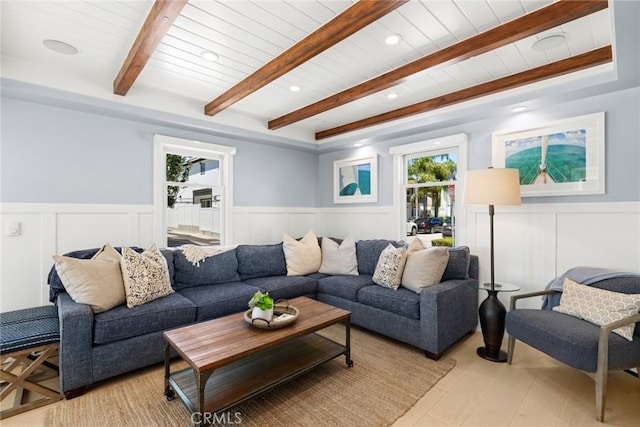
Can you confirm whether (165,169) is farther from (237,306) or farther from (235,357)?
(235,357)

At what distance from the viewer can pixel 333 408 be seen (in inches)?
78.0

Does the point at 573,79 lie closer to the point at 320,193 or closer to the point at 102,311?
the point at 320,193

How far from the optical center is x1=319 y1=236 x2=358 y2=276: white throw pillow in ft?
12.5

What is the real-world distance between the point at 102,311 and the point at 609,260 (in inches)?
166

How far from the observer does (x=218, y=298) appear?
284 centimetres

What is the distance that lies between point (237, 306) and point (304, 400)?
46.6 inches

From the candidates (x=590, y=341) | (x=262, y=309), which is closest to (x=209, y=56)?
(x=262, y=309)

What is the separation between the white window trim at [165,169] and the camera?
11.4ft

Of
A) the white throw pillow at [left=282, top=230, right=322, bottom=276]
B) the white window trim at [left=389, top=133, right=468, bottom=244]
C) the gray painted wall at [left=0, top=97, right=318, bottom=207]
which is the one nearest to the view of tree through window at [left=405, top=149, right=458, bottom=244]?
the white window trim at [left=389, top=133, right=468, bottom=244]

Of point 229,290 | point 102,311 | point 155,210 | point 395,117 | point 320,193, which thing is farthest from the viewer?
point 320,193

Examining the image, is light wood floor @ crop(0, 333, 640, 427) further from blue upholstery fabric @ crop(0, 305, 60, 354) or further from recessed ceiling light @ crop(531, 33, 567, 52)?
recessed ceiling light @ crop(531, 33, 567, 52)

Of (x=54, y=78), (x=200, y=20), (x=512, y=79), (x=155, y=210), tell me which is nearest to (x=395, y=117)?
(x=512, y=79)

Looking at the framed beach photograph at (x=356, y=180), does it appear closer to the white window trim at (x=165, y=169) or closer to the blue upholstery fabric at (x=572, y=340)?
the white window trim at (x=165, y=169)

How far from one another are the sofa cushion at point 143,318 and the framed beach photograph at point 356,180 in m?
2.80
